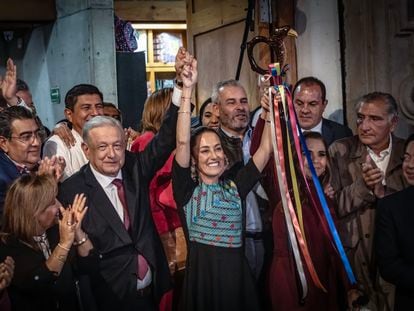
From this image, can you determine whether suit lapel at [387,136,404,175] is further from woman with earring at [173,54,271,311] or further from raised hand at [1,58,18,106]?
raised hand at [1,58,18,106]

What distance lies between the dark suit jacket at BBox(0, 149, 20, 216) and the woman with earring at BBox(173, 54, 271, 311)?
0.82 m

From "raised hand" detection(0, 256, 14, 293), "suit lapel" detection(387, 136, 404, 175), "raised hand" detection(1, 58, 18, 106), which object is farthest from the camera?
"raised hand" detection(1, 58, 18, 106)

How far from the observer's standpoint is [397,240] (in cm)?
319

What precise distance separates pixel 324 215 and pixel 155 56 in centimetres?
537

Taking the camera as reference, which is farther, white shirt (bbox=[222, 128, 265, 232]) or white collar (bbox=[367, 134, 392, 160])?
white shirt (bbox=[222, 128, 265, 232])

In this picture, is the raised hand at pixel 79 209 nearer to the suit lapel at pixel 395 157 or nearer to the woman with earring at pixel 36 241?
the woman with earring at pixel 36 241

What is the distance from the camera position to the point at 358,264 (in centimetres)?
355

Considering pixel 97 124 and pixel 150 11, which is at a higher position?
pixel 150 11

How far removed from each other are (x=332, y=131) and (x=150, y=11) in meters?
4.25

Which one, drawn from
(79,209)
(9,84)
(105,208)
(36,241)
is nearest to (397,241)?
(105,208)

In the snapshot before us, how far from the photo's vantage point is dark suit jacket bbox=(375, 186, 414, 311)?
3148 millimetres

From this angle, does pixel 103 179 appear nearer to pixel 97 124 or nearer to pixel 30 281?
pixel 97 124

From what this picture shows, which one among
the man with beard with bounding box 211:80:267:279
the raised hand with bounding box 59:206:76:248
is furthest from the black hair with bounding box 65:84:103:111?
the raised hand with bounding box 59:206:76:248

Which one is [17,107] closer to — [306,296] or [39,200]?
[39,200]
